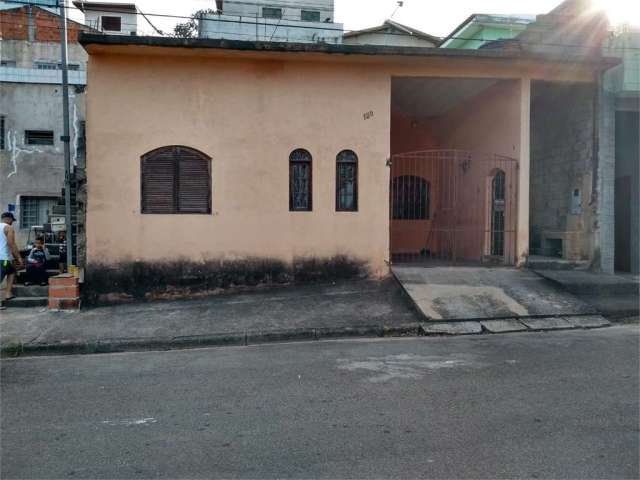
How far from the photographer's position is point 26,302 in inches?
329

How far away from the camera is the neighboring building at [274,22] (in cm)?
2353

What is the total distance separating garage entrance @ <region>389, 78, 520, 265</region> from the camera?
10.0 metres

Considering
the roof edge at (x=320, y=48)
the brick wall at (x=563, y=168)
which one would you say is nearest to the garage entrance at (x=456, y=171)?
the roof edge at (x=320, y=48)

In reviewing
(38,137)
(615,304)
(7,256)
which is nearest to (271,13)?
→ (38,137)

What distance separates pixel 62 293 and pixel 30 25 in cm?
2265

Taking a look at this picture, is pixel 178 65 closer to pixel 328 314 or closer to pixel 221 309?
pixel 221 309

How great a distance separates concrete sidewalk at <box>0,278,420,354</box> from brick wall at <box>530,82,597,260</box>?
169 inches

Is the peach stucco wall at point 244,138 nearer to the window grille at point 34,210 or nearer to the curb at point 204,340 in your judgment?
the curb at point 204,340

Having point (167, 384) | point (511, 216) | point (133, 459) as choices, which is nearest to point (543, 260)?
point (511, 216)

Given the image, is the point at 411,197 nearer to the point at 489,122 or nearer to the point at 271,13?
the point at 489,122

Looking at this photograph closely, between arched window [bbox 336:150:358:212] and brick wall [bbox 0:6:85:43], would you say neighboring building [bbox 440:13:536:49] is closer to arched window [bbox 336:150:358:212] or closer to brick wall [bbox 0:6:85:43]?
arched window [bbox 336:150:358:212]

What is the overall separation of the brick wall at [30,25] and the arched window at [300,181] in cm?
2189

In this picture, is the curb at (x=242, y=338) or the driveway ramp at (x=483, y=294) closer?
the curb at (x=242, y=338)

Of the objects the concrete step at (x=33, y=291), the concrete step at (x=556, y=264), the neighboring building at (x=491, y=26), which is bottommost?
the concrete step at (x=33, y=291)
